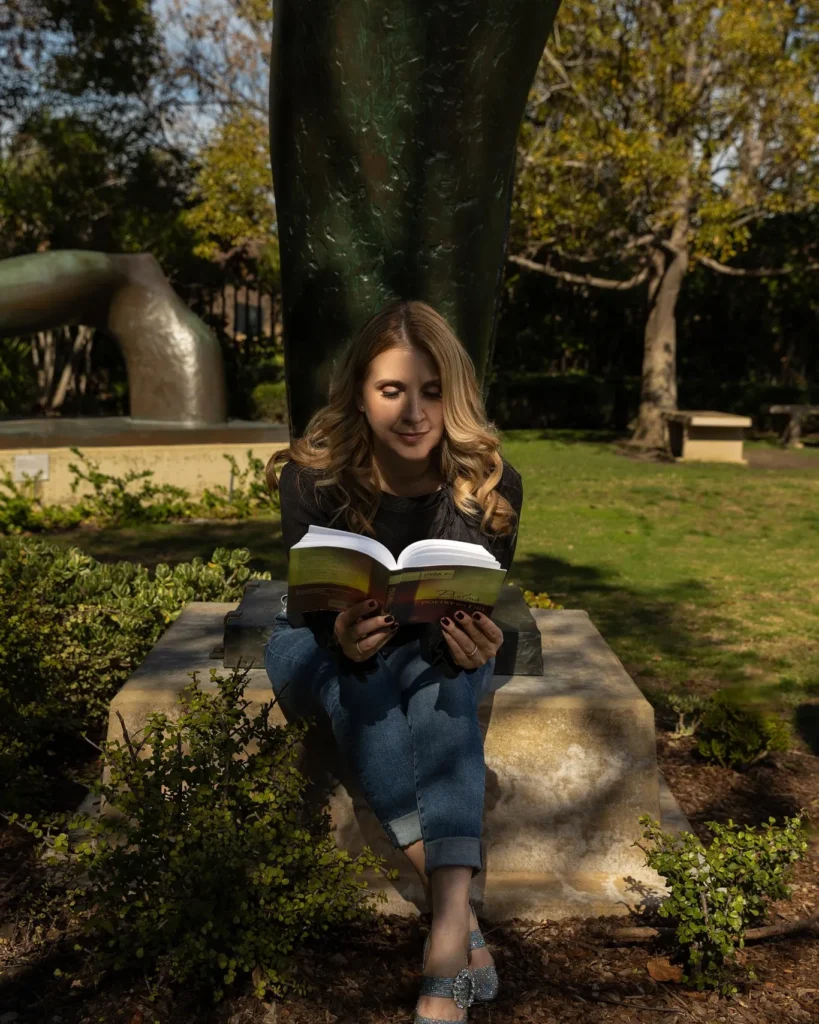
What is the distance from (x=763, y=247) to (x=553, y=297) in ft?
12.2

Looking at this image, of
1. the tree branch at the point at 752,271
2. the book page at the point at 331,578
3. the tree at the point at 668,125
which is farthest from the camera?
the tree branch at the point at 752,271

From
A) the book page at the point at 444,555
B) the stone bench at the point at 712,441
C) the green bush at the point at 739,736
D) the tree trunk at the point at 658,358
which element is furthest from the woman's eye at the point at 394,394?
the tree trunk at the point at 658,358

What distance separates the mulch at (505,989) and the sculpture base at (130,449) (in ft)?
21.5

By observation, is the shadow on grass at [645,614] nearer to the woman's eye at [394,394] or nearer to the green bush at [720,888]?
the green bush at [720,888]

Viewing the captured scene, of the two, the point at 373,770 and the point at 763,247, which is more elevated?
the point at 763,247

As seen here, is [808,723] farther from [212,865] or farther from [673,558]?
[673,558]

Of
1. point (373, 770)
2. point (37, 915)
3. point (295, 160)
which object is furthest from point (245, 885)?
point (295, 160)

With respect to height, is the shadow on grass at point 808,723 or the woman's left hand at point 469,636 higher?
the woman's left hand at point 469,636

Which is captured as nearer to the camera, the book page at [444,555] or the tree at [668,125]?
the book page at [444,555]

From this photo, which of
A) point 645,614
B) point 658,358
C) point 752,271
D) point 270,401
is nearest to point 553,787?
point 645,614

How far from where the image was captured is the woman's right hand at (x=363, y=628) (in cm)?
226

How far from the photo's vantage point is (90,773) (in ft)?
11.4

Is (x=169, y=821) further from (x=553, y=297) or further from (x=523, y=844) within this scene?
(x=553, y=297)

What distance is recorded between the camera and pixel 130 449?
347 inches
